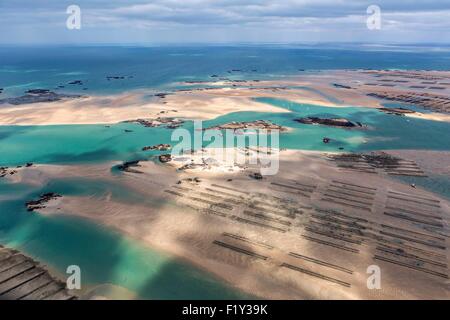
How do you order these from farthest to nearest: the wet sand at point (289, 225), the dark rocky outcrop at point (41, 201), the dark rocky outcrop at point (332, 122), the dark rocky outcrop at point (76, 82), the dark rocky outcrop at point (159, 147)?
1. the dark rocky outcrop at point (76, 82)
2. the dark rocky outcrop at point (332, 122)
3. the dark rocky outcrop at point (159, 147)
4. the dark rocky outcrop at point (41, 201)
5. the wet sand at point (289, 225)

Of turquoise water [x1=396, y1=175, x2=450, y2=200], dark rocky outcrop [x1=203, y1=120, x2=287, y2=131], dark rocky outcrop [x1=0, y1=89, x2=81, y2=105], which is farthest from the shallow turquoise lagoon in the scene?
dark rocky outcrop [x1=0, y1=89, x2=81, y2=105]

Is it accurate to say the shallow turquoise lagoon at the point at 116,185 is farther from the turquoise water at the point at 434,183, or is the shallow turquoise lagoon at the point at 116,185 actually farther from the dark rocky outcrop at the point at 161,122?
the dark rocky outcrop at the point at 161,122

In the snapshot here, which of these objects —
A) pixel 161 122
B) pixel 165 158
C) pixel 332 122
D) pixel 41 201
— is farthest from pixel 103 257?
pixel 332 122

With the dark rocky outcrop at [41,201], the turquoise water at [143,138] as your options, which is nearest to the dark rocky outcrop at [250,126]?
the turquoise water at [143,138]

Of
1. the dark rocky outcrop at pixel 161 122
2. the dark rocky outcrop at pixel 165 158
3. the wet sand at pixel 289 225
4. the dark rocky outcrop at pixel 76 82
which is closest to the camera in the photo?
the wet sand at pixel 289 225

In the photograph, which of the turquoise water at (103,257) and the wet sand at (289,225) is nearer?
the turquoise water at (103,257)

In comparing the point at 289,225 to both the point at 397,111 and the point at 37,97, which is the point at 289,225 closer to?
the point at 397,111

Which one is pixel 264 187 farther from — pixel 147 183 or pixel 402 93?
pixel 402 93
